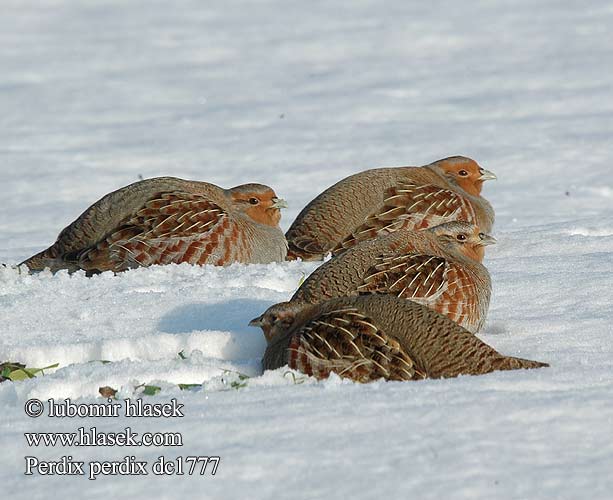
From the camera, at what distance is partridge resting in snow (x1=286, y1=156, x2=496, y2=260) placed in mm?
8227

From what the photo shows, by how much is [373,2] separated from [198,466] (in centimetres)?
1726

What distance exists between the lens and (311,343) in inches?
190

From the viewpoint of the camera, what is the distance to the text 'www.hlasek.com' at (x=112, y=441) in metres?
3.39

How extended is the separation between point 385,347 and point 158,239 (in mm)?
3305

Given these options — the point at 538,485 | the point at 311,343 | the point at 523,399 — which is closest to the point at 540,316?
the point at 311,343

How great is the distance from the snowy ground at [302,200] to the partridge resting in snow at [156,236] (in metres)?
0.83

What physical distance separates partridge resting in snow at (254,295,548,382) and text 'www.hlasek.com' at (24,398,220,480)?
2.96 feet

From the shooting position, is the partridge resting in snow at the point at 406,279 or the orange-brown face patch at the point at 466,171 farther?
the orange-brown face patch at the point at 466,171

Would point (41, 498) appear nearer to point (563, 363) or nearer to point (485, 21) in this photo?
point (563, 363)

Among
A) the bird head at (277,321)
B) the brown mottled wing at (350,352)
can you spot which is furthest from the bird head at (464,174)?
the brown mottled wing at (350,352)

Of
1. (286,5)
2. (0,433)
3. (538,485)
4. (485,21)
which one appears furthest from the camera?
(286,5)

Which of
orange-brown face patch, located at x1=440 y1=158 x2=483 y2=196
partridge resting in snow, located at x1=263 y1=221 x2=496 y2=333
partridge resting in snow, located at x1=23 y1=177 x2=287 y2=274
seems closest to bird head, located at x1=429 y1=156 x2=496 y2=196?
orange-brown face patch, located at x1=440 y1=158 x2=483 y2=196

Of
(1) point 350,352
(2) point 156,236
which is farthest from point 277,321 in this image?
(2) point 156,236

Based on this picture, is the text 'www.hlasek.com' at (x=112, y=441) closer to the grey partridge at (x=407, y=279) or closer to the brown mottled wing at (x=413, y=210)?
the grey partridge at (x=407, y=279)
